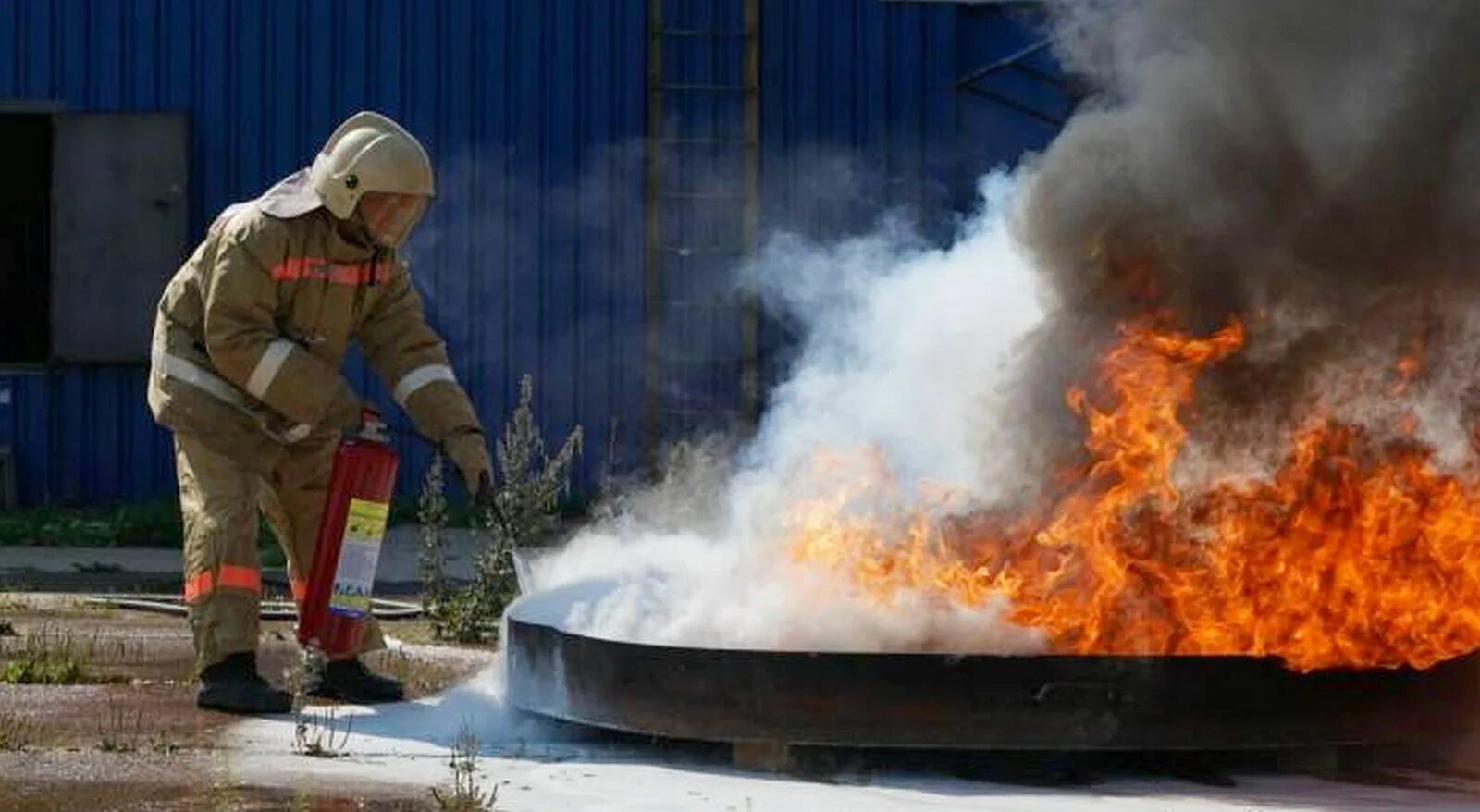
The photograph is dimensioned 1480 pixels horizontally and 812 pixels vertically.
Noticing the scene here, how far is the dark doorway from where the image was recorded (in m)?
17.4

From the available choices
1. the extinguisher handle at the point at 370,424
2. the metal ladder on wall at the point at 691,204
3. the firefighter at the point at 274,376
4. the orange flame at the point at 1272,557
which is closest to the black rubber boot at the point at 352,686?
the firefighter at the point at 274,376

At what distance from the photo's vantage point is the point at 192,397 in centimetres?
842

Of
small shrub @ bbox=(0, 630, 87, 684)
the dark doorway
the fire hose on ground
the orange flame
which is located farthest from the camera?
the dark doorway

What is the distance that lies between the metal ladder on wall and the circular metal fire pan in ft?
28.5

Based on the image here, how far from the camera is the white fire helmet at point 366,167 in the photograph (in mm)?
8211

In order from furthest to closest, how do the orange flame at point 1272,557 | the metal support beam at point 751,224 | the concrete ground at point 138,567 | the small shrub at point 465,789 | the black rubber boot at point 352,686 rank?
the metal support beam at point 751,224 < the concrete ground at point 138,567 < the black rubber boot at point 352,686 < the orange flame at point 1272,557 < the small shrub at point 465,789

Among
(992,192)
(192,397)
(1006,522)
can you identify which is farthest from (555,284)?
(1006,522)

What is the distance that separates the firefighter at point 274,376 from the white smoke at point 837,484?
2.74 feet

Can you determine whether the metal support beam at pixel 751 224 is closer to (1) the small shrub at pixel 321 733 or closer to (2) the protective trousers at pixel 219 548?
(2) the protective trousers at pixel 219 548

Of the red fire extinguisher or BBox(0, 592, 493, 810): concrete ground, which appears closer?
BBox(0, 592, 493, 810): concrete ground

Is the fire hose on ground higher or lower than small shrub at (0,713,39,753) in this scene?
higher

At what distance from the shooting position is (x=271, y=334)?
8.29 metres

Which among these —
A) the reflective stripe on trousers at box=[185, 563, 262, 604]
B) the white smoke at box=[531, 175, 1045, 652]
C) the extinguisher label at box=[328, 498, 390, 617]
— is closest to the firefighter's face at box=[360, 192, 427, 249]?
the extinguisher label at box=[328, 498, 390, 617]

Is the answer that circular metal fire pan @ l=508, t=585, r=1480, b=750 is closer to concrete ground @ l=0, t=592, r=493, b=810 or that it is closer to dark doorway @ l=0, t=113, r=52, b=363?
concrete ground @ l=0, t=592, r=493, b=810
